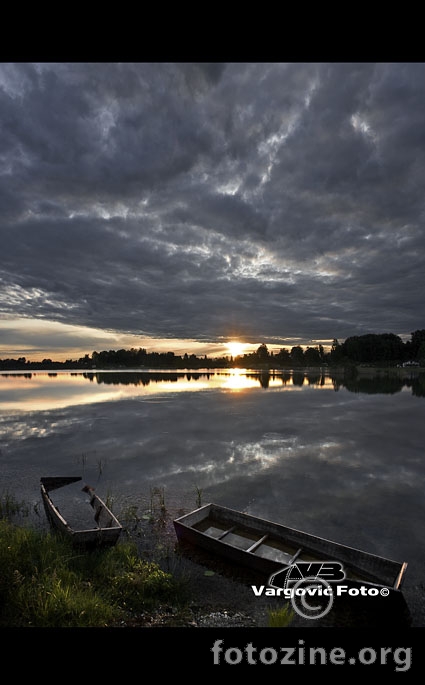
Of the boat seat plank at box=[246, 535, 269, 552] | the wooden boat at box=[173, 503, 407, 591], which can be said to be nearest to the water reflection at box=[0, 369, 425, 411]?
the wooden boat at box=[173, 503, 407, 591]

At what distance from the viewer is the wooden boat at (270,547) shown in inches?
405

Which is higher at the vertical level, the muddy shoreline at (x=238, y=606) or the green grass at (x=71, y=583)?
the green grass at (x=71, y=583)

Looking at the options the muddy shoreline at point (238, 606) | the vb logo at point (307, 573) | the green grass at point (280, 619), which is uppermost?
the green grass at point (280, 619)

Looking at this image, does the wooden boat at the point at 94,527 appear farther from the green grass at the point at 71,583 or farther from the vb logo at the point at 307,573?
the vb logo at the point at 307,573

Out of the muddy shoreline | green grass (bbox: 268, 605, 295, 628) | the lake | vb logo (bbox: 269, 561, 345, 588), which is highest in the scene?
green grass (bbox: 268, 605, 295, 628)

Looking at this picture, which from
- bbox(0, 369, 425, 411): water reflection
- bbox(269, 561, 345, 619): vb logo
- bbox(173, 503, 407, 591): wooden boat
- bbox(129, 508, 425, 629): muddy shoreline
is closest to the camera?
bbox(129, 508, 425, 629): muddy shoreline

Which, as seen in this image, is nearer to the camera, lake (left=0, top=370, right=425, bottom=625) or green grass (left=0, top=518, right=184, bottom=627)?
green grass (left=0, top=518, right=184, bottom=627)

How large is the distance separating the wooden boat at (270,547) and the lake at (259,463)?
138 centimetres

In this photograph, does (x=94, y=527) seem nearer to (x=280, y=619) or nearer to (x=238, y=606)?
(x=238, y=606)

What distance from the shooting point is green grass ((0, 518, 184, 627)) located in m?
7.95

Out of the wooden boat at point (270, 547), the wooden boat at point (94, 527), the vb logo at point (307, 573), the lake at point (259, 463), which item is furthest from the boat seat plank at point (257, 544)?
the wooden boat at point (94, 527)

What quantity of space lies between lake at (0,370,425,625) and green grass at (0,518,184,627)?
6434mm

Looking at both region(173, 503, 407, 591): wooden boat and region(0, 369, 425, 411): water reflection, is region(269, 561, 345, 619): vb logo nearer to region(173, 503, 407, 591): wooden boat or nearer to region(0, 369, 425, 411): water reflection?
region(173, 503, 407, 591): wooden boat

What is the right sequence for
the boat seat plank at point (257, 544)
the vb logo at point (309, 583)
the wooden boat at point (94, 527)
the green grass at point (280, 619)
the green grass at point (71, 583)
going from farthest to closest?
the wooden boat at point (94, 527), the boat seat plank at point (257, 544), the vb logo at point (309, 583), the green grass at point (280, 619), the green grass at point (71, 583)
